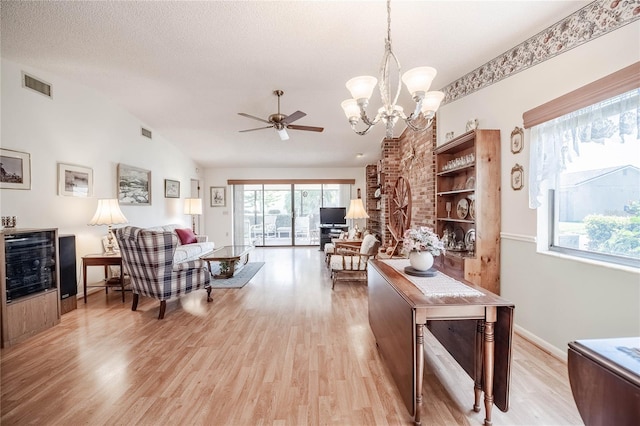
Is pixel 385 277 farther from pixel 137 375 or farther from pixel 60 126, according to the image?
pixel 60 126

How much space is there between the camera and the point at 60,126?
3.45 meters

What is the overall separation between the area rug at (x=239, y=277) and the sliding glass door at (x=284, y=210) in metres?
2.81

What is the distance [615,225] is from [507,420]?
1.51 meters

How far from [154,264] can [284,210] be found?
566 centimetres

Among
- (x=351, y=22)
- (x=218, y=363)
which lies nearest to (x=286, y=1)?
(x=351, y=22)

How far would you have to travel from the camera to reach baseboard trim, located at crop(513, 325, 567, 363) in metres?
2.15

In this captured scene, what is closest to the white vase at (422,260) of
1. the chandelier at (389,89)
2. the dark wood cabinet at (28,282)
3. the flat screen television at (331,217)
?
the chandelier at (389,89)

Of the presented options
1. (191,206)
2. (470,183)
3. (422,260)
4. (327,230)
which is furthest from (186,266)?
(327,230)

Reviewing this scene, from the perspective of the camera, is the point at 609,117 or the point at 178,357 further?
the point at 178,357

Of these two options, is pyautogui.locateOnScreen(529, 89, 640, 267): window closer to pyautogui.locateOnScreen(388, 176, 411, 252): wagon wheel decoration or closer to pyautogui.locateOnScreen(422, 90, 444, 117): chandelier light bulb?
pyautogui.locateOnScreen(422, 90, 444, 117): chandelier light bulb

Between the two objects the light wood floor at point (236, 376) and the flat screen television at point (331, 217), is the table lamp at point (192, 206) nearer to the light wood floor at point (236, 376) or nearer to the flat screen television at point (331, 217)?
the flat screen television at point (331, 217)

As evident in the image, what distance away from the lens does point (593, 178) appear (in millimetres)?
2025

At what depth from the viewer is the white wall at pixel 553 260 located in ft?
5.78

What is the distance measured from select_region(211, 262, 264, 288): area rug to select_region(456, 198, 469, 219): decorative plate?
10.7 feet
